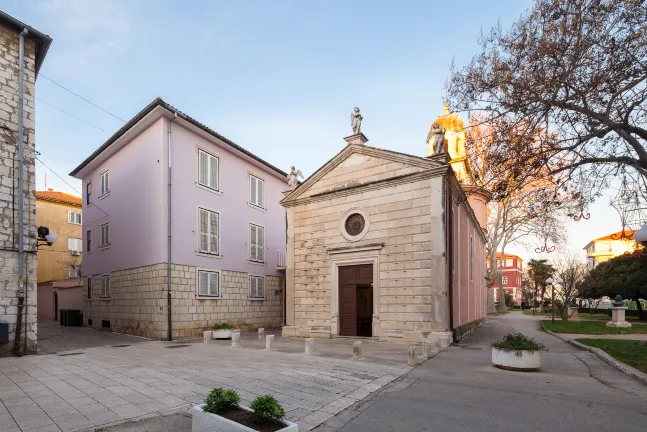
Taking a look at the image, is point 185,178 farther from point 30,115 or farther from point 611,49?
point 611,49

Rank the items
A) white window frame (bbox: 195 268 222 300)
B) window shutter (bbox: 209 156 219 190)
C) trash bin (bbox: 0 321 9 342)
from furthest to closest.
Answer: window shutter (bbox: 209 156 219 190) < white window frame (bbox: 195 268 222 300) < trash bin (bbox: 0 321 9 342)

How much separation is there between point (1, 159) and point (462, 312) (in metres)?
17.4

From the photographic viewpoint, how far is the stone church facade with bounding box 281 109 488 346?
14406mm

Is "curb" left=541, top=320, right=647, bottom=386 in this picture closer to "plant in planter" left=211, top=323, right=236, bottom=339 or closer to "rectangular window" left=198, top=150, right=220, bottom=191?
"plant in planter" left=211, top=323, right=236, bottom=339

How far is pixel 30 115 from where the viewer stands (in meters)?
12.2

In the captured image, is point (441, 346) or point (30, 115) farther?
point (441, 346)

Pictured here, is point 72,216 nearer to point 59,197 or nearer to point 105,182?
point 59,197

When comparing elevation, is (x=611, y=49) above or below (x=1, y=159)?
above

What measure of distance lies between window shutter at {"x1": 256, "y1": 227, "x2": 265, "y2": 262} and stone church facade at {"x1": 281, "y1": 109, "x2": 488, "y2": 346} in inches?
147

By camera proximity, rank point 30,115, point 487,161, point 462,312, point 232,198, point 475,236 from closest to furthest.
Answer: point 487,161
point 30,115
point 462,312
point 232,198
point 475,236

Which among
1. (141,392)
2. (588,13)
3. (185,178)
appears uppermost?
(588,13)

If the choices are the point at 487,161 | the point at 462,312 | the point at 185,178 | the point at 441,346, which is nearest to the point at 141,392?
the point at 487,161

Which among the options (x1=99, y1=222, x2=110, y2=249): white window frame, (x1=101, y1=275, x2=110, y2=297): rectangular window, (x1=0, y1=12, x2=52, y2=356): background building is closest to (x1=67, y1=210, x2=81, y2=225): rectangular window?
(x1=99, y1=222, x2=110, y2=249): white window frame

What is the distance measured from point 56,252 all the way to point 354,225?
27026 millimetres
